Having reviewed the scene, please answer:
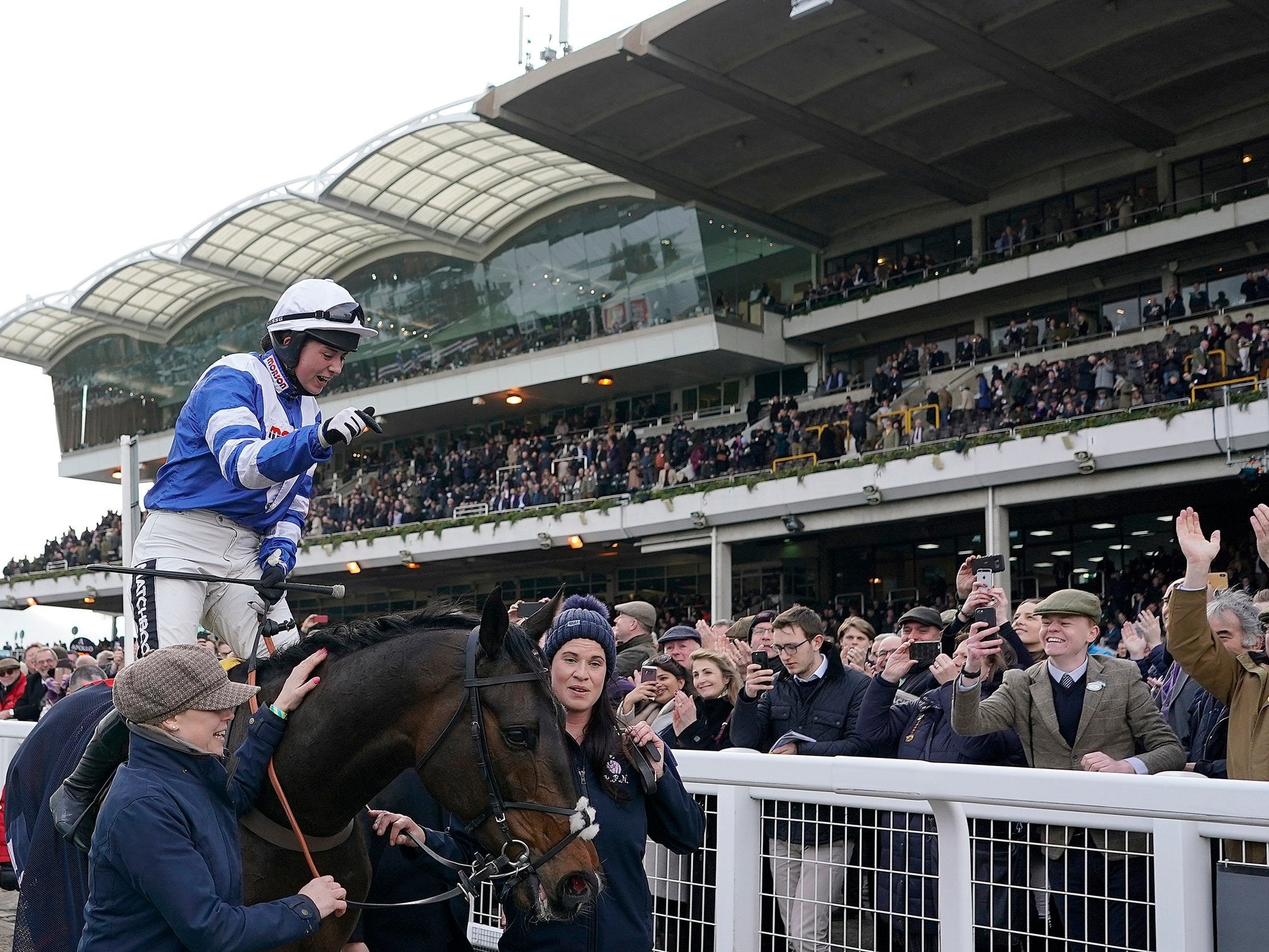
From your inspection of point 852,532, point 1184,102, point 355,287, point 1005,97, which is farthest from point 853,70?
point 355,287

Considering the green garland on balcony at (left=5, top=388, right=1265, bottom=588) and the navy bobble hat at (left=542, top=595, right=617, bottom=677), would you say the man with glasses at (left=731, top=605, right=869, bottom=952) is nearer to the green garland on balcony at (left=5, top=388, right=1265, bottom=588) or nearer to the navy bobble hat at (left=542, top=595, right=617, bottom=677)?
the navy bobble hat at (left=542, top=595, right=617, bottom=677)

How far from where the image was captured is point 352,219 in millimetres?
31859

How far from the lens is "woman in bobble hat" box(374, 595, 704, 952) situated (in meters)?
3.15

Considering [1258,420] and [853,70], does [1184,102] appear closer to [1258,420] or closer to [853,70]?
[853,70]

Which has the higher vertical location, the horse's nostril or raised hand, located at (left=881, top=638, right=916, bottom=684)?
raised hand, located at (left=881, top=638, right=916, bottom=684)

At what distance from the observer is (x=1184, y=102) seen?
2300 cm

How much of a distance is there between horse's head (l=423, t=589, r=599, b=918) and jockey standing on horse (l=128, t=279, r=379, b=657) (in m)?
0.89

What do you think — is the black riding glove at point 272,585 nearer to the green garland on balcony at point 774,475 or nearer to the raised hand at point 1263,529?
the raised hand at point 1263,529

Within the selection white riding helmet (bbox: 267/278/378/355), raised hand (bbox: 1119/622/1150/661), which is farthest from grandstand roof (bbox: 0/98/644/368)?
white riding helmet (bbox: 267/278/378/355)

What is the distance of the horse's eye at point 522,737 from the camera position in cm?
267

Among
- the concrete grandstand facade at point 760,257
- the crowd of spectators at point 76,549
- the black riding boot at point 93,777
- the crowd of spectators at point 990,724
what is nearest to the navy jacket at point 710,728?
the crowd of spectators at point 990,724

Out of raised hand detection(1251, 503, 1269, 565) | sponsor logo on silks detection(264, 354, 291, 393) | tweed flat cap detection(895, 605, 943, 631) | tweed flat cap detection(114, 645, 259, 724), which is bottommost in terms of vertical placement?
tweed flat cap detection(895, 605, 943, 631)

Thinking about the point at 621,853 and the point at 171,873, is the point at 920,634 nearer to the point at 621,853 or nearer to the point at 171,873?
the point at 621,853

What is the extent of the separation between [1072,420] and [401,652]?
1728 centimetres
